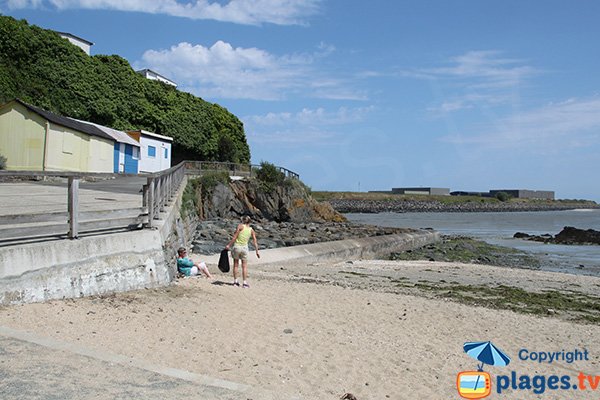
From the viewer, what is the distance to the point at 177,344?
7.80 metres

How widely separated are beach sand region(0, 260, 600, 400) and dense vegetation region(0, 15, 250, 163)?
33.8 metres

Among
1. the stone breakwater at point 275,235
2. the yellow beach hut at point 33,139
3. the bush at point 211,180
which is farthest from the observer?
the bush at point 211,180

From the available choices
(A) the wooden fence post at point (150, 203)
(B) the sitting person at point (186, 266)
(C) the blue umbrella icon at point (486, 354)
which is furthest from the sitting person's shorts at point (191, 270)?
(C) the blue umbrella icon at point (486, 354)

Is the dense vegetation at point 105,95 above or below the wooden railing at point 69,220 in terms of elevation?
above

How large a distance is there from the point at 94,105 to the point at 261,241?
87.3 ft

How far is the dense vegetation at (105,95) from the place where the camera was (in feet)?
140

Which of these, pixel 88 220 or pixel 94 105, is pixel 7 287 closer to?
pixel 88 220

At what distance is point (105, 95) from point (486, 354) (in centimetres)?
4430

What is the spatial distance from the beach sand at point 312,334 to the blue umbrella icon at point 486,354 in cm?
13

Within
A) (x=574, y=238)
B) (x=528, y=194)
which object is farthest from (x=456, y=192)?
(x=574, y=238)

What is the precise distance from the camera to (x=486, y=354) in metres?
8.62

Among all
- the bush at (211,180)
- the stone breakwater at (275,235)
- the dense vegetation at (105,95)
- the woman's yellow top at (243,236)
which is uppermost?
the dense vegetation at (105,95)

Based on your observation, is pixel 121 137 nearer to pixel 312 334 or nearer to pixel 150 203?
pixel 150 203

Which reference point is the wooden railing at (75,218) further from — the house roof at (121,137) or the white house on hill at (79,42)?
the white house on hill at (79,42)
